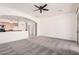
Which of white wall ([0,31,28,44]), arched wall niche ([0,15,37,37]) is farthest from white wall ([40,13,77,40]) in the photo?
white wall ([0,31,28,44])

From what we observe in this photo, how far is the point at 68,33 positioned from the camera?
3.93 metres

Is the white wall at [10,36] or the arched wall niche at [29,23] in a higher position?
the arched wall niche at [29,23]

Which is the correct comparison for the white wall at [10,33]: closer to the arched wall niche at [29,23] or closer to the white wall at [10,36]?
the white wall at [10,36]

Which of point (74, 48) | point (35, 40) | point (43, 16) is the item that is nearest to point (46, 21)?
point (43, 16)

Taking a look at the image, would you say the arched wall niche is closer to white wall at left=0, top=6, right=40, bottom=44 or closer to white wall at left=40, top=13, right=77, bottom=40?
white wall at left=0, top=6, right=40, bottom=44

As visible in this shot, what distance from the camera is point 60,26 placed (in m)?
4.16

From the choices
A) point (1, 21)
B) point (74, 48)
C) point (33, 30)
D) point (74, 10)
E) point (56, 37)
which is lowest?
point (74, 48)

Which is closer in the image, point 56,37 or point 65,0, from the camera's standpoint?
point 65,0

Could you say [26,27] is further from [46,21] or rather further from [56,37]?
[56,37]

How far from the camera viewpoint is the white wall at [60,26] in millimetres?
3951

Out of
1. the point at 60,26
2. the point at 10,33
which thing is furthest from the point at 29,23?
the point at 60,26

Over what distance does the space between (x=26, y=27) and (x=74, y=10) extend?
240cm

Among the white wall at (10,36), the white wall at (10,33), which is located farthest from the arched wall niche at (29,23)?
the white wall at (10,36)

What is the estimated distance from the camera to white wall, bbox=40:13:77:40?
3.95m
